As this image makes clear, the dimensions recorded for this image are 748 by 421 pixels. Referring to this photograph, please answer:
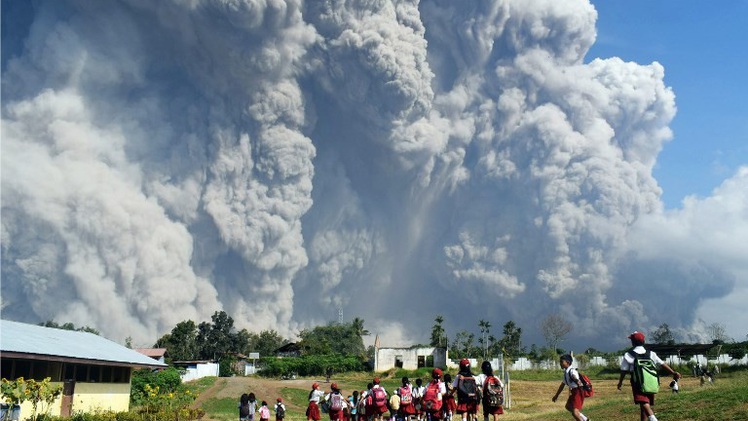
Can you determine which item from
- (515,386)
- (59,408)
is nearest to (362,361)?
(515,386)

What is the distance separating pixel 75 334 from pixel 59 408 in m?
7.86

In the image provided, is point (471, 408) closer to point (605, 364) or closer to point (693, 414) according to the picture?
Answer: point (693, 414)

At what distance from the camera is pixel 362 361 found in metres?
78.9

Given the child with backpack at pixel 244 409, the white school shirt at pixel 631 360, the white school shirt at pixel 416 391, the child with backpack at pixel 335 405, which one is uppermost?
the white school shirt at pixel 631 360

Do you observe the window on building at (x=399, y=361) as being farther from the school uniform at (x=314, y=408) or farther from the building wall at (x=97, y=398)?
the school uniform at (x=314, y=408)

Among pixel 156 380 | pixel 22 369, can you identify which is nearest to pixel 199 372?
pixel 156 380

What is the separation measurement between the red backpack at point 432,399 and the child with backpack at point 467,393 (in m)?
1.14

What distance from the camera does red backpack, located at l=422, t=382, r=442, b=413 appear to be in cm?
1486

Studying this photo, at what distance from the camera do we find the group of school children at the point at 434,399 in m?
13.0

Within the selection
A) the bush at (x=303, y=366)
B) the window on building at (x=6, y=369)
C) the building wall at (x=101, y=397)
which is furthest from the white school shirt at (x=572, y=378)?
the bush at (x=303, y=366)

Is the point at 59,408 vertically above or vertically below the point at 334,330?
below

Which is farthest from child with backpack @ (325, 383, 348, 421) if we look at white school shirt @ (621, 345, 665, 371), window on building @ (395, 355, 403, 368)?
window on building @ (395, 355, 403, 368)

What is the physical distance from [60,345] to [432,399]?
19.3 meters

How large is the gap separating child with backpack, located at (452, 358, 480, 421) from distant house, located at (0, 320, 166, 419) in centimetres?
1646
